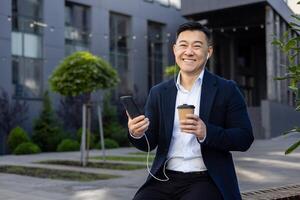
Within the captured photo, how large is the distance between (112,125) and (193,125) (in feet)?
75.9

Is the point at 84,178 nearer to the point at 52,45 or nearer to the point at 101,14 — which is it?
the point at 52,45

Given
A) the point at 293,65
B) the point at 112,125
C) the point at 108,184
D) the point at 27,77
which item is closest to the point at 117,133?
the point at 112,125

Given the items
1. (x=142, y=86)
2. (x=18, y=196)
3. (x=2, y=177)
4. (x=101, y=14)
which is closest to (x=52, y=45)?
(x=101, y=14)

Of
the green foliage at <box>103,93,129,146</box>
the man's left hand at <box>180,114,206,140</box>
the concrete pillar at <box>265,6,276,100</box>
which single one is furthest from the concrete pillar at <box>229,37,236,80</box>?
the man's left hand at <box>180,114,206,140</box>

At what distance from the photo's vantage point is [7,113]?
73.2ft

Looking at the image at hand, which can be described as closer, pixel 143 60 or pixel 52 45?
pixel 52 45

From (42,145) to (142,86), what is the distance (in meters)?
9.88

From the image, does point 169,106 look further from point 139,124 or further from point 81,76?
point 81,76

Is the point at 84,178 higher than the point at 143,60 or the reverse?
the reverse

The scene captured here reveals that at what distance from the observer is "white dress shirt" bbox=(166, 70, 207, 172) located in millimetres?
2768

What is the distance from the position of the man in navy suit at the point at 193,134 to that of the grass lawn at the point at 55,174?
25.5 ft

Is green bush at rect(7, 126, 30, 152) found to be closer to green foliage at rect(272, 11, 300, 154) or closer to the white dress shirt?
green foliage at rect(272, 11, 300, 154)

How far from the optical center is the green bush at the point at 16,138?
21.3 meters

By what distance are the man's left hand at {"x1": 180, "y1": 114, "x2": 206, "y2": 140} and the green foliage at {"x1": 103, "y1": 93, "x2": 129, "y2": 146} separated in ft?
71.4
